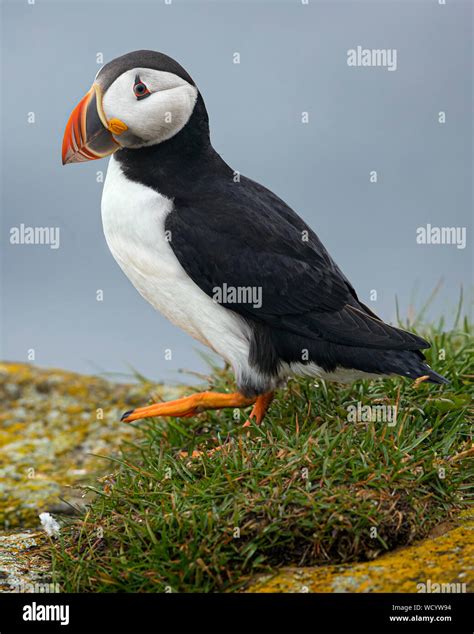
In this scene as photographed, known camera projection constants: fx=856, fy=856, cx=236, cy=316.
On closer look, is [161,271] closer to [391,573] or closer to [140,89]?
[140,89]

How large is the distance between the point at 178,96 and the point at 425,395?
2.64 metres

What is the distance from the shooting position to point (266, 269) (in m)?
5.38

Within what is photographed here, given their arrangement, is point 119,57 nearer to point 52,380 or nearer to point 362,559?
point 362,559

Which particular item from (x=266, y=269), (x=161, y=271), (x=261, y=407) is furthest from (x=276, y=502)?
(x=161, y=271)

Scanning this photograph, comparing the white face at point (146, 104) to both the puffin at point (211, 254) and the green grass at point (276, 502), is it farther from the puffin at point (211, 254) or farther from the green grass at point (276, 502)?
the green grass at point (276, 502)

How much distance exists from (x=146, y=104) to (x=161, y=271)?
106 centimetres

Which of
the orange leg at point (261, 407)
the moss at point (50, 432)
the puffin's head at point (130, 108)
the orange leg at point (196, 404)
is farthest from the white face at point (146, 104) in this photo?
the moss at point (50, 432)

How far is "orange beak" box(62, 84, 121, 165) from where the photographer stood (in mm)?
5449

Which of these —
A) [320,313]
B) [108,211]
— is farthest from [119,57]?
[320,313]

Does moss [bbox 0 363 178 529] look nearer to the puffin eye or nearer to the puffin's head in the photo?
the puffin's head

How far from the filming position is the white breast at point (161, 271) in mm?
5391

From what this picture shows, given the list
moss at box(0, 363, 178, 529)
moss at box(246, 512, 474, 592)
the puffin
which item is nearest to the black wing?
the puffin

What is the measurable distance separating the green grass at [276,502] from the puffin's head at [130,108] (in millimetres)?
2050

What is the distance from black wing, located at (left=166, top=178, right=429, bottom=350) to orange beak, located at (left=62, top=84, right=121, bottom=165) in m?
0.62
